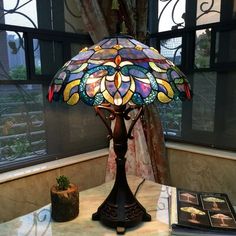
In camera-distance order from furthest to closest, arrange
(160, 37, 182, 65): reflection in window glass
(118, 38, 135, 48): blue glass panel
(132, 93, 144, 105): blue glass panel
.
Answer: (160, 37, 182, 65): reflection in window glass < (118, 38, 135, 48): blue glass panel < (132, 93, 144, 105): blue glass panel

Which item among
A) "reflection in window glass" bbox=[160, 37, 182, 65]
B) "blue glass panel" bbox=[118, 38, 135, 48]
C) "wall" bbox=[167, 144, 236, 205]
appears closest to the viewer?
"blue glass panel" bbox=[118, 38, 135, 48]

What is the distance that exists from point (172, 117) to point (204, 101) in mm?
260

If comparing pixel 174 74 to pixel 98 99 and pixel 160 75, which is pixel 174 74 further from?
pixel 98 99

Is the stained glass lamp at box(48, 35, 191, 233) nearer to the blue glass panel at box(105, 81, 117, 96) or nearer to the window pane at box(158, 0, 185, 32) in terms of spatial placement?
the blue glass panel at box(105, 81, 117, 96)

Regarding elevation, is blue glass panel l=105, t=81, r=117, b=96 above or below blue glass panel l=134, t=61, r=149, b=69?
below

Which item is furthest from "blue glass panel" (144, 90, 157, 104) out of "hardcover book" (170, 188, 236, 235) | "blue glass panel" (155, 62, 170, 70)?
"hardcover book" (170, 188, 236, 235)

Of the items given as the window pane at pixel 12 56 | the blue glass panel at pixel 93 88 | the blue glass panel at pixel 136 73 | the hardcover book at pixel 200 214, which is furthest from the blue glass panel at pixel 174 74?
the window pane at pixel 12 56

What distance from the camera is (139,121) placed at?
58.9 inches

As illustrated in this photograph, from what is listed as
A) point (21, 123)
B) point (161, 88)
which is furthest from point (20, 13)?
point (161, 88)

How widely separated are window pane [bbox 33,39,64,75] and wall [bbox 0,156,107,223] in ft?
2.00

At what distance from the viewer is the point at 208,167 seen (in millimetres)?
1515

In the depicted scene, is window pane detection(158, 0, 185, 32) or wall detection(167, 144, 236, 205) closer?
wall detection(167, 144, 236, 205)

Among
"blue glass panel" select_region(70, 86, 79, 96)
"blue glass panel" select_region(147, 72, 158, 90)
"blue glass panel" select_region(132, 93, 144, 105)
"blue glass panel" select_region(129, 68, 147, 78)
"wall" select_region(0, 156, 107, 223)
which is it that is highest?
"blue glass panel" select_region(129, 68, 147, 78)

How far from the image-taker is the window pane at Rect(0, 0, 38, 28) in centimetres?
131
